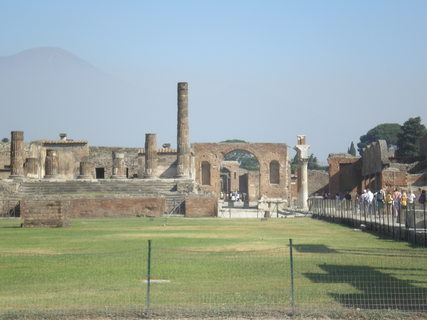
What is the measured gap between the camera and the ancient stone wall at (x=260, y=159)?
66.4 m

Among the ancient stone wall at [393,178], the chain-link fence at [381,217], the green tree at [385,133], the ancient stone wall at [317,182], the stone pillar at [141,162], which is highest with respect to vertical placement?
the green tree at [385,133]

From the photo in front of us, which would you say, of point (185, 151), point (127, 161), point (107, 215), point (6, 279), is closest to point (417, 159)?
point (185, 151)

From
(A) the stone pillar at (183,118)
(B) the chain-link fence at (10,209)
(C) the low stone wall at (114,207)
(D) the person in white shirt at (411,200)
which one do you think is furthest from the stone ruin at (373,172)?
(B) the chain-link fence at (10,209)

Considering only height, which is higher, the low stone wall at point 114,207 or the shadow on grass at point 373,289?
the low stone wall at point 114,207

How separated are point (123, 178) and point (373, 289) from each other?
41063 mm

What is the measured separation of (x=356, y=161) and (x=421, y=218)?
122 ft

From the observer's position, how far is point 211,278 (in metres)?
14.3

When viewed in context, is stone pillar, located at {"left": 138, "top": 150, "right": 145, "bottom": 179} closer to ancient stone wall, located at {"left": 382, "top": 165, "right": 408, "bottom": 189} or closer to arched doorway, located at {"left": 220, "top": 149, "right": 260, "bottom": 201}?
arched doorway, located at {"left": 220, "top": 149, "right": 260, "bottom": 201}

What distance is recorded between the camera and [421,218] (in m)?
23.1

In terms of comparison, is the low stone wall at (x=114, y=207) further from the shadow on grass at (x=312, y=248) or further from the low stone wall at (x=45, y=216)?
the shadow on grass at (x=312, y=248)

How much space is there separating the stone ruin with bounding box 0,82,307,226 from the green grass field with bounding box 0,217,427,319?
40.3 feet

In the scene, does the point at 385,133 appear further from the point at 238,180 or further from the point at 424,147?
the point at 424,147

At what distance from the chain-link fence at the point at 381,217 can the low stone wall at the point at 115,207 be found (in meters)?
8.20

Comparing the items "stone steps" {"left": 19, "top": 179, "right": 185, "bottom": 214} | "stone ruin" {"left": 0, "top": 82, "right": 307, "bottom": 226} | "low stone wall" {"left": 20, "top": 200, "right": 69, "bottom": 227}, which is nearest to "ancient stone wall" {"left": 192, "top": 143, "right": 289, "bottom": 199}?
"stone ruin" {"left": 0, "top": 82, "right": 307, "bottom": 226}
